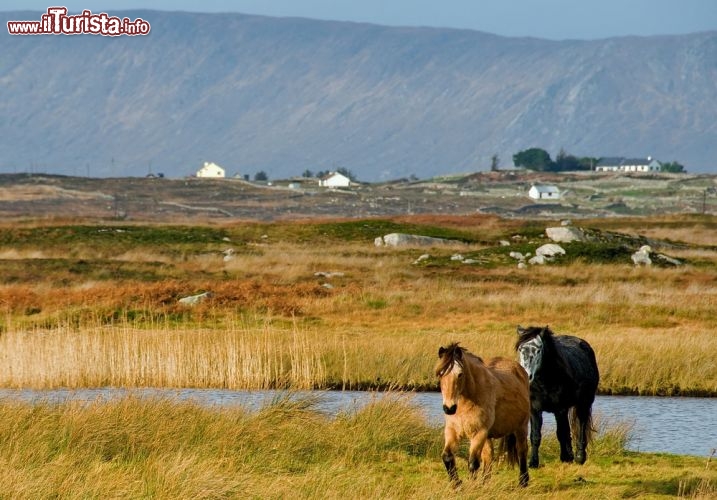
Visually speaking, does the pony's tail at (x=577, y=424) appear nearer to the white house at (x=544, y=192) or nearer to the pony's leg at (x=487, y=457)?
the pony's leg at (x=487, y=457)

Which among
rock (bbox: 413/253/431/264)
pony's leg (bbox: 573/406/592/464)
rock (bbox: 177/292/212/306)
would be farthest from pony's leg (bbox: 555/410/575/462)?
rock (bbox: 413/253/431/264)

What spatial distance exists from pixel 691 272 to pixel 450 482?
135 feet

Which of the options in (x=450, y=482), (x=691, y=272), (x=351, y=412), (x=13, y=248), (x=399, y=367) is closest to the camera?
(x=450, y=482)

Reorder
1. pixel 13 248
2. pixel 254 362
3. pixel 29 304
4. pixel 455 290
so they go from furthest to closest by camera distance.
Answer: pixel 13 248 → pixel 455 290 → pixel 29 304 → pixel 254 362

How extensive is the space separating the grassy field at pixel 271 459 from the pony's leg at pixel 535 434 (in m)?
0.18

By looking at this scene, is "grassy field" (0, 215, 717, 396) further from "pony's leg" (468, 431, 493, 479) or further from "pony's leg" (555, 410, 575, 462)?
"pony's leg" (468, 431, 493, 479)

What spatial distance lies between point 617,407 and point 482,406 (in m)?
11.7

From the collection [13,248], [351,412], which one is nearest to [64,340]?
[351,412]

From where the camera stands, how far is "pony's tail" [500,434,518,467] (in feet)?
54.4

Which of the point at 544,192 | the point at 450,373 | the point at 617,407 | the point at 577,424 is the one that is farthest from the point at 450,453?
the point at 544,192

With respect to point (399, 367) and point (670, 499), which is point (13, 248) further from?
point (670, 499)

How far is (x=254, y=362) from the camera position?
26953 millimetres

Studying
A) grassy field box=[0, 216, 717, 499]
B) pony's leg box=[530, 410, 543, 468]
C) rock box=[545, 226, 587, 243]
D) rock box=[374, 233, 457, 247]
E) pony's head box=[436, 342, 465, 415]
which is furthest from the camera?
rock box=[374, 233, 457, 247]

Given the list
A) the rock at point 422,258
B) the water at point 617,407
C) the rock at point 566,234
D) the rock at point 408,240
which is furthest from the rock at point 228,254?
the water at point 617,407
